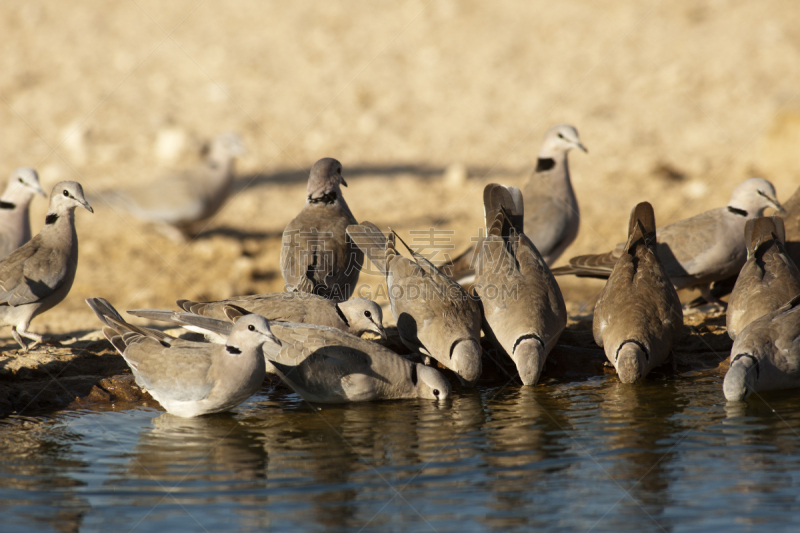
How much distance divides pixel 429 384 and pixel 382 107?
9.15 m

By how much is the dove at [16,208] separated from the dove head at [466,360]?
397 cm

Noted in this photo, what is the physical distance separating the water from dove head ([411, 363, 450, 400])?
86 mm

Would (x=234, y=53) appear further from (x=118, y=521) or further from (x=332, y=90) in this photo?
(x=118, y=521)

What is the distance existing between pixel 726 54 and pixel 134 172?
31.9ft

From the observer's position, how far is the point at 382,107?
13.9 meters

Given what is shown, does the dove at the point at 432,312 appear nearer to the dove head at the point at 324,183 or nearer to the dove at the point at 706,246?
the dove head at the point at 324,183

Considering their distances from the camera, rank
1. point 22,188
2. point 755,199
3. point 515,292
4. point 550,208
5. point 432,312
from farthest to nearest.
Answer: point 550,208
point 22,188
point 755,199
point 515,292
point 432,312

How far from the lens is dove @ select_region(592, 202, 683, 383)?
5.59 meters

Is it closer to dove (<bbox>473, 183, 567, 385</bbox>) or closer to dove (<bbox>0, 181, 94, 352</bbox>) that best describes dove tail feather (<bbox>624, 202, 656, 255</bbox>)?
dove (<bbox>473, 183, 567, 385</bbox>)

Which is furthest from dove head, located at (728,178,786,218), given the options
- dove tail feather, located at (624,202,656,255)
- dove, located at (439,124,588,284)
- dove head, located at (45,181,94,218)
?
dove head, located at (45,181,94,218)

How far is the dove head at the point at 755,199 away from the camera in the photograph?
24.1 ft

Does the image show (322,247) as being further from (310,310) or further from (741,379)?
(741,379)

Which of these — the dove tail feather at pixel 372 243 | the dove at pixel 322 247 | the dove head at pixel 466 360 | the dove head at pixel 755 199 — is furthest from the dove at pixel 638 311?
the dove at pixel 322 247

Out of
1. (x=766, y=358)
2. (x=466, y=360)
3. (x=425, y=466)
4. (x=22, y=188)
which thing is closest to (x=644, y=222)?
(x=766, y=358)
